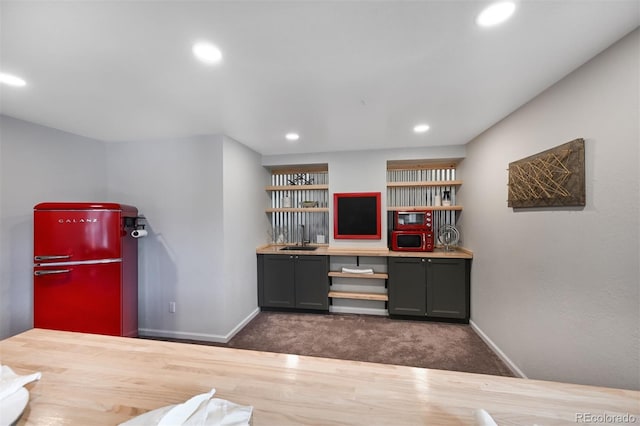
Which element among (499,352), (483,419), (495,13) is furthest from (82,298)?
(499,352)

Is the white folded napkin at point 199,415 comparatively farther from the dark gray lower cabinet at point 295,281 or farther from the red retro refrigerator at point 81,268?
the dark gray lower cabinet at point 295,281

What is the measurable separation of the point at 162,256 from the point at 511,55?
3874mm

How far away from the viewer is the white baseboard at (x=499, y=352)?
216cm

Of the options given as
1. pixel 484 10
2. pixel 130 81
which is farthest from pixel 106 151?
pixel 484 10

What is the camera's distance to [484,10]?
1.10 meters

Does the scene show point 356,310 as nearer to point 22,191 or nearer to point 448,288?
point 448,288

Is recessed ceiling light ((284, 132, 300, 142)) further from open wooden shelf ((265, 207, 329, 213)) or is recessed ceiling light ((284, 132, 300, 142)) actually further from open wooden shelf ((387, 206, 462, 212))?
open wooden shelf ((387, 206, 462, 212))

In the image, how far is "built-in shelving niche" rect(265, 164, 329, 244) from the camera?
411cm

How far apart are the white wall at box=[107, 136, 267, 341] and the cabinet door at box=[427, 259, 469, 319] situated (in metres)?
2.70

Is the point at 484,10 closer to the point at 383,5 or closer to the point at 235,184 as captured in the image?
the point at 383,5

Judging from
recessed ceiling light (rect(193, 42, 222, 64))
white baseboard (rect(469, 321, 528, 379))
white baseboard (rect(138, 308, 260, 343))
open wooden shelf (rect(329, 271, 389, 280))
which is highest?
recessed ceiling light (rect(193, 42, 222, 64))

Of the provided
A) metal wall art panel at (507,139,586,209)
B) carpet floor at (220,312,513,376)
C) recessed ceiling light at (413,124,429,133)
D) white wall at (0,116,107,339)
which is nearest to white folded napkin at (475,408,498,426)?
metal wall art panel at (507,139,586,209)

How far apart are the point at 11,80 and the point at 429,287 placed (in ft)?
15.0

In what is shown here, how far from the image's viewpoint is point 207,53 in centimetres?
139
